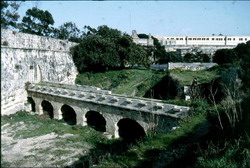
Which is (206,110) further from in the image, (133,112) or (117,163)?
(117,163)

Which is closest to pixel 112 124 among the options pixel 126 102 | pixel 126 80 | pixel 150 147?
pixel 126 102

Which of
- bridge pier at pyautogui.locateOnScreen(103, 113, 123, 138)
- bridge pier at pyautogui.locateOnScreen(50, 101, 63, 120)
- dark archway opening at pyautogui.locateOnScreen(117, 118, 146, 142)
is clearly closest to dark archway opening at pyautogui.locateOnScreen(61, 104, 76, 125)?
bridge pier at pyautogui.locateOnScreen(50, 101, 63, 120)

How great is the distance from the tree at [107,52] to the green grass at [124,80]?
1340 mm

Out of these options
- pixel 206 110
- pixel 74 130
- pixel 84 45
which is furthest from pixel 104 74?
pixel 206 110

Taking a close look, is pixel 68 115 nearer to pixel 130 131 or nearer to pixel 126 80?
pixel 130 131

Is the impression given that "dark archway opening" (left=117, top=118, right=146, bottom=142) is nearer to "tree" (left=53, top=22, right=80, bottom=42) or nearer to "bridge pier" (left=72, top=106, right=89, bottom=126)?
"bridge pier" (left=72, top=106, right=89, bottom=126)

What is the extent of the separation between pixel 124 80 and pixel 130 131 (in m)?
12.5

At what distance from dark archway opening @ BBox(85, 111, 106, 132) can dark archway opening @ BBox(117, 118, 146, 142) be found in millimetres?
1263

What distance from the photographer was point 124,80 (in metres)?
26.8

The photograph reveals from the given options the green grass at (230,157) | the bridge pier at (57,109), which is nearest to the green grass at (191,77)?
the bridge pier at (57,109)

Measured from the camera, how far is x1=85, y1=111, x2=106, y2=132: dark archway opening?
15375mm

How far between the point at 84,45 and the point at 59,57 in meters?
4.65

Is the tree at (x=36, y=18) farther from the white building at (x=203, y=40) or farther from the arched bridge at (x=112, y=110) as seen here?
the white building at (x=203, y=40)

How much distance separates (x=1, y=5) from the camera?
2859mm
